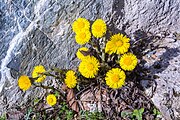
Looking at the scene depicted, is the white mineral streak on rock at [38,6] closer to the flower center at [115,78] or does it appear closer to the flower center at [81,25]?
the flower center at [81,25]

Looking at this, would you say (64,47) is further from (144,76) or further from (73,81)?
(144,76)

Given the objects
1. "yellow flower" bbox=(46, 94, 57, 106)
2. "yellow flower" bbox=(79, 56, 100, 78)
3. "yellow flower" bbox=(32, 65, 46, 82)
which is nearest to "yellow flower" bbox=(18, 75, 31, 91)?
"yellow flower" bbox=(32, 65, 46, 82)

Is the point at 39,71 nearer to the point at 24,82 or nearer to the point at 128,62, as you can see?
the point at 24,82

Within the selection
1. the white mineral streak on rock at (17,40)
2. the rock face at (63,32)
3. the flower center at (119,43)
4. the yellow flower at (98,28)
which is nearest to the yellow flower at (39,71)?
the rock face at (63,32)

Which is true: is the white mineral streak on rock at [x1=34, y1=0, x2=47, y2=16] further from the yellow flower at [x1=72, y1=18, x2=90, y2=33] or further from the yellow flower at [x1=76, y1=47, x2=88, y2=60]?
the yellow flower at [x1=76, y1=47, x2=88, y2=60]

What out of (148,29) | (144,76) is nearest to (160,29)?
(148,29)
